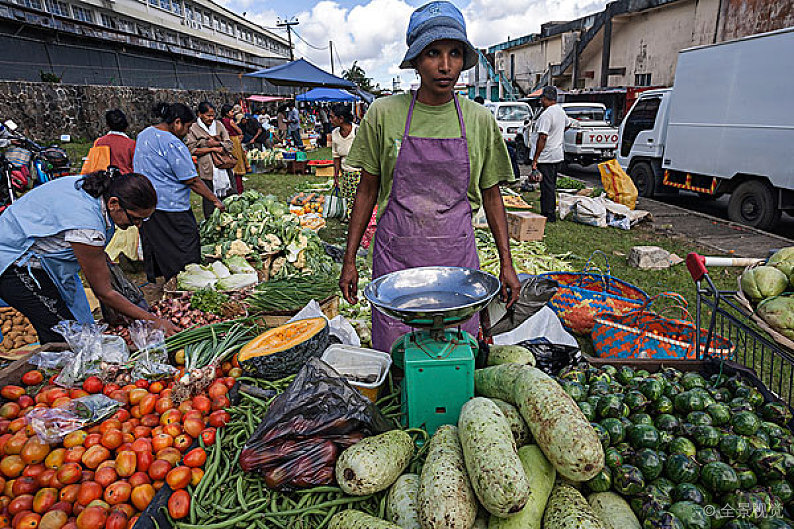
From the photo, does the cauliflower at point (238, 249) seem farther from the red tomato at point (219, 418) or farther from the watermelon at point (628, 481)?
the watermelon at point (628, 481)

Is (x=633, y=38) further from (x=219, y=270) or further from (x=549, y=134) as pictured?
(x=219, y=270)

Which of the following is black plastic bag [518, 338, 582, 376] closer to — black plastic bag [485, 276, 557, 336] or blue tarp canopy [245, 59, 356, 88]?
black plastic bag [485, 276, 557, 336]

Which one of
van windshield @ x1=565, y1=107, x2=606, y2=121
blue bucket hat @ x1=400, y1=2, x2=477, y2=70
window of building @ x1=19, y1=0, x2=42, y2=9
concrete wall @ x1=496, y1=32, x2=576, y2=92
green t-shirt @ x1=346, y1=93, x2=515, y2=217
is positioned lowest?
green t-shirt @ x1=346, y1=93, x2=515, y2=217

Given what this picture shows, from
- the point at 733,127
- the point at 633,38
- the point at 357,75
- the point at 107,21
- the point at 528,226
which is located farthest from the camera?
the point at 357,75

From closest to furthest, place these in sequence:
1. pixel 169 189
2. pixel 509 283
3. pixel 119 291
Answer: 1. pixel 509 283
2. pixel 119 291
3. pixel 169 189

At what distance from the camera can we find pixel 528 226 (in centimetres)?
727

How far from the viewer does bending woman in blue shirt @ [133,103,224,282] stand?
4.76 metres

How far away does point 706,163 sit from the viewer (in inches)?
337

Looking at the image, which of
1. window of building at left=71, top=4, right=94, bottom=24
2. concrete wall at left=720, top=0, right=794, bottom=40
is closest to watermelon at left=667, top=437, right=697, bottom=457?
concrete wall at left=720, top=0, right=794, bottom=40

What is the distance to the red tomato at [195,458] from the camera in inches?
75.2

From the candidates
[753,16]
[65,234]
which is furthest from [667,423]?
[753,16]

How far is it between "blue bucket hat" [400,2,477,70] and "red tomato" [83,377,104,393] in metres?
2.36

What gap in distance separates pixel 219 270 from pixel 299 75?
1257cm

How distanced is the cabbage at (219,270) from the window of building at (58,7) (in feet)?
114
